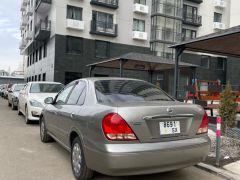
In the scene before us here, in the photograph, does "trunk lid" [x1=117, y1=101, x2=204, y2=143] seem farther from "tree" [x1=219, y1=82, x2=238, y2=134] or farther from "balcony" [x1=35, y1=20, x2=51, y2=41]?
"balcony" [x1=35, y1=20, x2=51, y2=41]

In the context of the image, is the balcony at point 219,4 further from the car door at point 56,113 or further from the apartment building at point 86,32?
the car door at point 56,113

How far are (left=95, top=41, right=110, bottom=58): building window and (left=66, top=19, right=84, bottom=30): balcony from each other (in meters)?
2.40

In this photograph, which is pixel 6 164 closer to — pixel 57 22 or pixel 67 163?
pixel 67 163

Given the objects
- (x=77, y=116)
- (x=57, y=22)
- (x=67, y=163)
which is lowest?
(x=67, y=163)

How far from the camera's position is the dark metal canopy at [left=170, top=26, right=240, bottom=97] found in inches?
292

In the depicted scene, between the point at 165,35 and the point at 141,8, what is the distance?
162 inches

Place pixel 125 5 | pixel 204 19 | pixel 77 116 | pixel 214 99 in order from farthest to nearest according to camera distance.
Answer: pixel 204 19 → pixel 125 5 → pixel 214 99 → pixel 77 116

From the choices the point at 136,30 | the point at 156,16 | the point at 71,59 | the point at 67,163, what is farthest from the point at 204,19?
the point at 67,163

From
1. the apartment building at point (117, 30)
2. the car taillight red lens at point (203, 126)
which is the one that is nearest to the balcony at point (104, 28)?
the apartment building at point (117, 30)

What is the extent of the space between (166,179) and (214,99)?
24.7ft

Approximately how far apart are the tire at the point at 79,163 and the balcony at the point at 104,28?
24.6 m

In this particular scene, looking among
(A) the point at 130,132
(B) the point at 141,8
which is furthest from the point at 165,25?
(A) the point at 130,132

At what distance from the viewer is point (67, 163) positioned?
5270mm

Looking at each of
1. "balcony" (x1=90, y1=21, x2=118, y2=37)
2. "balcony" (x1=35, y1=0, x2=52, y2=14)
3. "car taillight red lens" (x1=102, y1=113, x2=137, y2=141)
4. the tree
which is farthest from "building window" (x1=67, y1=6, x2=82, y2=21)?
"car taillight red lens" (x1=102, y1=113, x2=137, y2=141)
